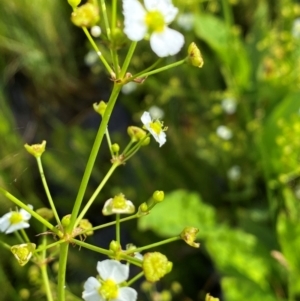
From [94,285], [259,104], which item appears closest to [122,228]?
[259,104]

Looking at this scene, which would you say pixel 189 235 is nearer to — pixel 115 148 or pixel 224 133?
pixel 115 148

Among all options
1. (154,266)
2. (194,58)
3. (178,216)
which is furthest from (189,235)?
(178,216)

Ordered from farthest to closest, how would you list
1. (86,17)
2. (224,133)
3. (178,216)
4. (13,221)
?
1. (224,133)
2. (178,216)
3. (13,221)
4. (86,17)

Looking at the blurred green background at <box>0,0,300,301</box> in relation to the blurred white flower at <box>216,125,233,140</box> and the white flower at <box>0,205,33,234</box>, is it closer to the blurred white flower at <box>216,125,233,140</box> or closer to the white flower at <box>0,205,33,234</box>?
the blurred white flower at <box>216,125,233,140</box>

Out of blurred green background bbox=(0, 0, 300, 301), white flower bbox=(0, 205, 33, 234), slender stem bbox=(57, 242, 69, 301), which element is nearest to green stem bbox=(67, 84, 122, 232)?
slender stem bbox=(57, 242, 69, 301)

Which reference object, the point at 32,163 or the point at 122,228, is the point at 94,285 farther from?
the point at 32,163

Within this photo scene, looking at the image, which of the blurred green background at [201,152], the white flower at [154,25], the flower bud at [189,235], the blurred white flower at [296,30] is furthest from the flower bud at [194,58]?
the blurred white flower at [296,30]
